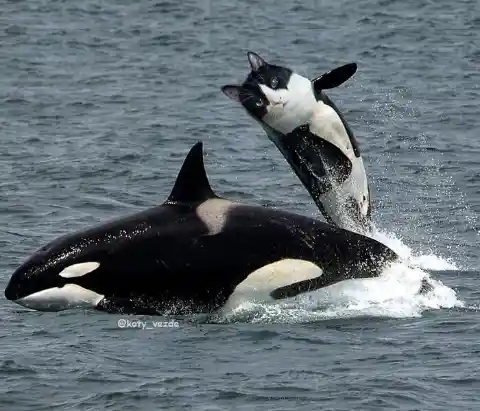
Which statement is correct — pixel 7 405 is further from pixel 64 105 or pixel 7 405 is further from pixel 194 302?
pixel 64 105

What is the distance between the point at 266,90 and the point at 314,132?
2.86 feet

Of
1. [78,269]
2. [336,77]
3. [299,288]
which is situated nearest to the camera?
[78,269]

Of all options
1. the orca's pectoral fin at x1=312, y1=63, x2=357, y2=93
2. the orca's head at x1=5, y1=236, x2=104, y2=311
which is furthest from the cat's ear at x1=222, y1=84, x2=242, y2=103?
the orca's head at x1=5, y1=236, x2=104, y2=311

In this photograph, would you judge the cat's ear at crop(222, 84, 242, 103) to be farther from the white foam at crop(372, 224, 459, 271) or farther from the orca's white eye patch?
the orca's white eye patch

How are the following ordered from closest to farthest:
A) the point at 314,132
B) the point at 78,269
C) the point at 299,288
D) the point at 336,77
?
1. the point at 78,269
2. the point at 299,288
3. the point at 336,77
4. the point at 314,132

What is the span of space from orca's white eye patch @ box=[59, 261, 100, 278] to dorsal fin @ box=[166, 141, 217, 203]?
48.9 inches

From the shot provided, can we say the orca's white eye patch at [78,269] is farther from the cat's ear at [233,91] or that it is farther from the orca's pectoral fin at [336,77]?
the orca's pectoral fin at [336,77]

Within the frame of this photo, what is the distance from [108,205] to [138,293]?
743 cm

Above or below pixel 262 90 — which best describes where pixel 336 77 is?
above

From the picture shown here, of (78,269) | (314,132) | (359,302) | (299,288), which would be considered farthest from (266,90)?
(78,269)

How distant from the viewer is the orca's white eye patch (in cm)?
1650

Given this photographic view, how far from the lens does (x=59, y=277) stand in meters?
16.6

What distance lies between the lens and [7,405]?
1459cm

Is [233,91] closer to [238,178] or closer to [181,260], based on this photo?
[181,260]
